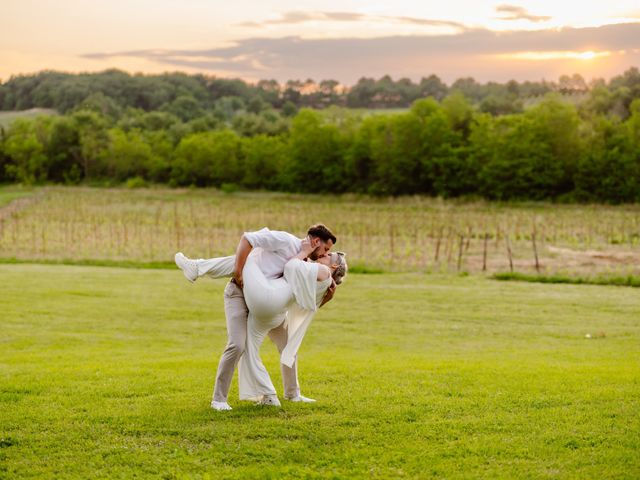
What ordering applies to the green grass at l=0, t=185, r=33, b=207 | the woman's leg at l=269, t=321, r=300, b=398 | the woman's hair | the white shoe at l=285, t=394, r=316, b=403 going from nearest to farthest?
the woman's hair < the woman's leg at l=269, t=321, r=300, b=398 < the white shoe at l=285, t=394, r=316, b=403 < the green grass at l=0, t=185, r=33, b=207

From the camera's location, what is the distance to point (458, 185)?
273 feet

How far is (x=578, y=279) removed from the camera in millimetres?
28141

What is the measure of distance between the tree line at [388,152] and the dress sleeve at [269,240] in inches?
2744

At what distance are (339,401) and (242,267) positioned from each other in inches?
87.9

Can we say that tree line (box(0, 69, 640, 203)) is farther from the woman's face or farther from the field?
the woman's face

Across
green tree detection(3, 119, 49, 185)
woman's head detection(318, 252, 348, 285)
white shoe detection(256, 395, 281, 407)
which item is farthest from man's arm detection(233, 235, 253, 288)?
green tree detection(3, 119, 49, 185)

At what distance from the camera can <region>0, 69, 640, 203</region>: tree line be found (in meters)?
78.4

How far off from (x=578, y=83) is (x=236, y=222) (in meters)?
118

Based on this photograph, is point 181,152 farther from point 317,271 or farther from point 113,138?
point 317,271

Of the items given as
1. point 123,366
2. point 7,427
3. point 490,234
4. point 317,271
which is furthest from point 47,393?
point 490,234

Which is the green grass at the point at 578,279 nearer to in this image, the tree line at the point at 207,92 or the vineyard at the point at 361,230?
the vineyard at the point at 361,230

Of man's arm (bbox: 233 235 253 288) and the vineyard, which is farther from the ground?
man's arm (bbox: 233 235 253 288)

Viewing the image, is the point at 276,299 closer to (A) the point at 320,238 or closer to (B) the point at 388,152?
(A) the point at 320,238

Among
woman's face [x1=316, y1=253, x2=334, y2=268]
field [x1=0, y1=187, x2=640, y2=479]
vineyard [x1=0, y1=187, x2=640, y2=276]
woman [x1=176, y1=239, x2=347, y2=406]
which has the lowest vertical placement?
vineyard [x1=0, y1=187, x2=640, y2=276]
